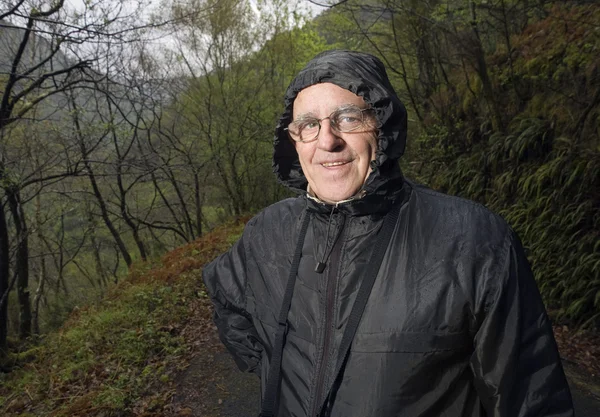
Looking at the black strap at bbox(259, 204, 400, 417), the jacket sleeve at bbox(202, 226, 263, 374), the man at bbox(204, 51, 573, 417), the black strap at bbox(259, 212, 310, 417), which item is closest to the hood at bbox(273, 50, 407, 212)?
the man at bbox(204, 51, 573, 417)

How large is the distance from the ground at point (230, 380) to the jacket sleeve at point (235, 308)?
2.49 m

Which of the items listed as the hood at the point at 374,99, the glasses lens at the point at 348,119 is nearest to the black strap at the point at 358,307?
the hood at the point at 374,99

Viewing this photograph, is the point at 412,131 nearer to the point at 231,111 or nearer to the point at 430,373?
the point at 231,111

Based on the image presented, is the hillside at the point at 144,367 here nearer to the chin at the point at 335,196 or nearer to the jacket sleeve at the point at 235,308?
the jacket sleeve at the point at 235,308

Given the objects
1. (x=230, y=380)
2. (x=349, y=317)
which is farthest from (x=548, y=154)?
(x=349, y=317)

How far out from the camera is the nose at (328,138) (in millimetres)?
1418

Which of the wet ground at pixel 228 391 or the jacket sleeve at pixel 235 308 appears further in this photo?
the wet ground at pixel 228 391

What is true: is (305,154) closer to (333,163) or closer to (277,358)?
(333,163)

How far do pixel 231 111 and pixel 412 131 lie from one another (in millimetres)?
7154

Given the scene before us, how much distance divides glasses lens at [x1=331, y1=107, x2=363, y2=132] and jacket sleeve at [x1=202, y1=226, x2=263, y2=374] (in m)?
0.74

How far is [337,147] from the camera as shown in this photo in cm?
144

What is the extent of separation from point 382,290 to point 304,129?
0.71 metres

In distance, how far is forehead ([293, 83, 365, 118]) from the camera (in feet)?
4.58

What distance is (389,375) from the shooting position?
119cm
